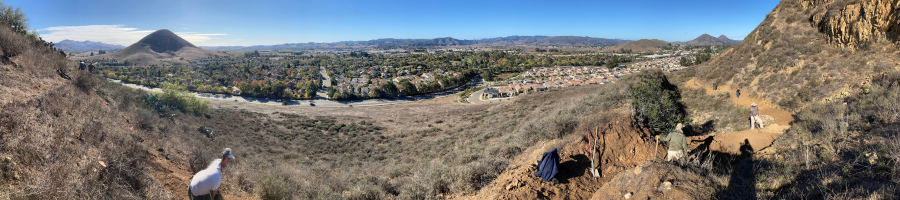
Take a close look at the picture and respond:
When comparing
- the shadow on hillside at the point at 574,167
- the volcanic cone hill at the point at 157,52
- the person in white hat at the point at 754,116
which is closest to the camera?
the shadow on hillside at the point at 574,167

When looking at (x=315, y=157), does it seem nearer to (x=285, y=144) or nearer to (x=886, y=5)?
(x=285, y=144)

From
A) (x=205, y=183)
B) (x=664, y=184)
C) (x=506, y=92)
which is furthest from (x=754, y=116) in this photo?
(x=506, y=92)

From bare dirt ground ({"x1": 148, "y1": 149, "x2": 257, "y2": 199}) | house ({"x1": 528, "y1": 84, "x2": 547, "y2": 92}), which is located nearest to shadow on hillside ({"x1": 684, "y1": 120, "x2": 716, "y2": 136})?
bare dirt ground ({"x1": 148, "y1": 149, "x2": 257, "y2": 199})

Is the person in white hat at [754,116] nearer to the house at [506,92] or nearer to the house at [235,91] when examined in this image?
the house at [506,92]

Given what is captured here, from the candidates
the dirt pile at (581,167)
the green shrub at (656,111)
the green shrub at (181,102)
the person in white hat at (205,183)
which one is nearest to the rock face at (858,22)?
the green shrub at (656,111)

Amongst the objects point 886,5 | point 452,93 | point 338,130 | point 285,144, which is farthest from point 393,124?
point 452,93

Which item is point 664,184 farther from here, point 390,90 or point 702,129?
point 390,90

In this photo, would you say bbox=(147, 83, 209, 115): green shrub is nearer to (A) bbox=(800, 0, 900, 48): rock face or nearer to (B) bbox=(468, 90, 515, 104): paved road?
(B) bbox=(468, 90, 515, 104): paved road
